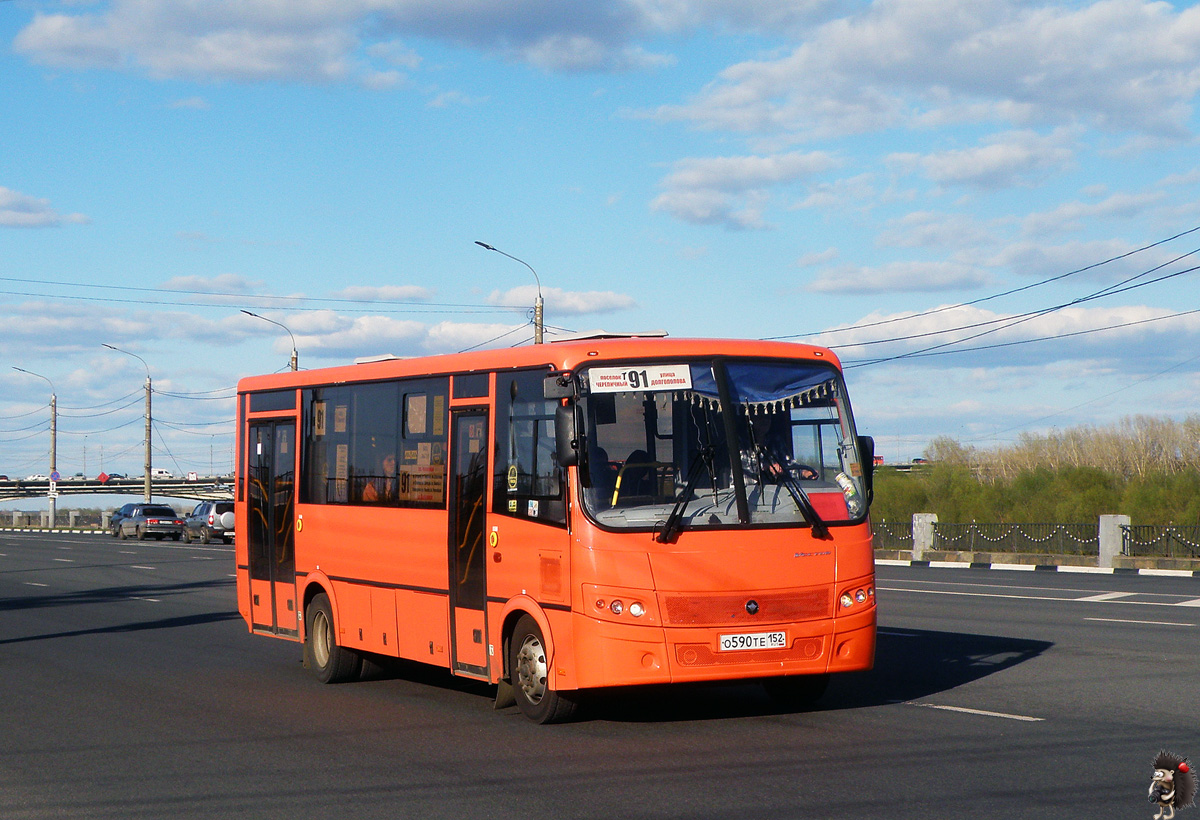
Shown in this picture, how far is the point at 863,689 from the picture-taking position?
11.7m

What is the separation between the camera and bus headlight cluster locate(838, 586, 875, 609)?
9.91 meters

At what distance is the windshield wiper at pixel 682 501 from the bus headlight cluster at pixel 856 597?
4.25 feet

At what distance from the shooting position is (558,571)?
31.7ft

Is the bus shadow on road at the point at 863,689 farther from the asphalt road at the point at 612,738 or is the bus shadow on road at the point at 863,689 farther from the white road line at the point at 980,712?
the white road line at the point at 980,712

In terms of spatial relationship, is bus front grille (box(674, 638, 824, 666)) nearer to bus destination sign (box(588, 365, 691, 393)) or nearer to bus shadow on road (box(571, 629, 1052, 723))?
bus shadow on road (box(571, 629, 1052, 723))

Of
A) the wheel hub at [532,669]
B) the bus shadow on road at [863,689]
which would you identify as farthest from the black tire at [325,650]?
the wheel hub at [532,669]

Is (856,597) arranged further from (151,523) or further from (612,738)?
(151,523)

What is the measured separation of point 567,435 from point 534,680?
191 cm

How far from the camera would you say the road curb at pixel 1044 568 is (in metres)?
31.9

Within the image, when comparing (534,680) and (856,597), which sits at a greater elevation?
(856,597)

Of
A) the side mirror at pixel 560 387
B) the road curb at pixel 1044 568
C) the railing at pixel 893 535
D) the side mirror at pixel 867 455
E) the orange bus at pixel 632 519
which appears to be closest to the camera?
the orange bus at pixel 632 519

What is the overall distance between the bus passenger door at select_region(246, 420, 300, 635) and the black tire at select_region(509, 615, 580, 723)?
4276 mm

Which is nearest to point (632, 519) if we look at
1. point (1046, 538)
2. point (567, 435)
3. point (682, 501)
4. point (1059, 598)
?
point (682, 501)

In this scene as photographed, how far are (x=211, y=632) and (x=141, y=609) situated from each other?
4.56 metres
